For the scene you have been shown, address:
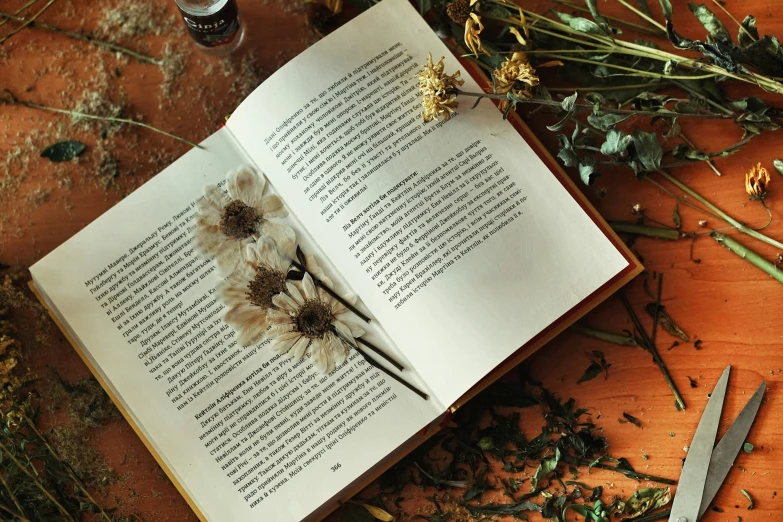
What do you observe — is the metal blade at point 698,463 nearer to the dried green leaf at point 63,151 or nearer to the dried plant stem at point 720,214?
the dried plant stem at point 720,214

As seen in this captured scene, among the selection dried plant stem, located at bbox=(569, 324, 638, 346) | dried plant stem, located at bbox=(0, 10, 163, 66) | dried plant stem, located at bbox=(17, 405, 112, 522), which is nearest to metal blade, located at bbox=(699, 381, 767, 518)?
dried plant stem, located at bbox=(569, 324, 638, 346)

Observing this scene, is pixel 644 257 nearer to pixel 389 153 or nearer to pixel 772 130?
pixel 772 130

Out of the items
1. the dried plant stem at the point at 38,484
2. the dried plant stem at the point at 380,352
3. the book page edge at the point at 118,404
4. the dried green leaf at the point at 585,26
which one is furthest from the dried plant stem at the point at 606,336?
the dried plant stem at the point at 38,484

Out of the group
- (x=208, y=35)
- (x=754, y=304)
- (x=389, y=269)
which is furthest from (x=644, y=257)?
(x=208, y=35)

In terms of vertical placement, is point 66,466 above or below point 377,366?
above

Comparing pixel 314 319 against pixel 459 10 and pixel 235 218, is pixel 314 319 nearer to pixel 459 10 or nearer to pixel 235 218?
pixel 235 218

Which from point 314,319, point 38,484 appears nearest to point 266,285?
point 314,319
